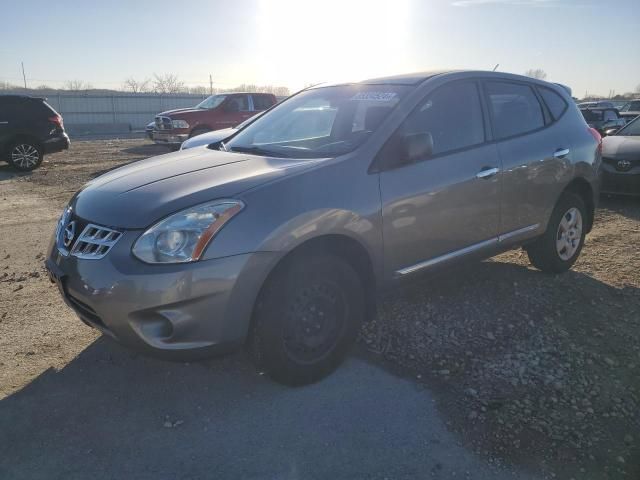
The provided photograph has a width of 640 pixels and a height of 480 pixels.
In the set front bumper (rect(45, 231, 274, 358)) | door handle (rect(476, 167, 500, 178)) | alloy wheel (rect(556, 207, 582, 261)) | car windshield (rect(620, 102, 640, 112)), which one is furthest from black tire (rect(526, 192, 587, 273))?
car windshield (rect(620, 102, 640, 112))

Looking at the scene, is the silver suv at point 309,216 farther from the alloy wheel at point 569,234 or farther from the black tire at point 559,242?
the alloy wheel at point 569,234

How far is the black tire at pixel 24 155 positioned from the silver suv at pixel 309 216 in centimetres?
1019

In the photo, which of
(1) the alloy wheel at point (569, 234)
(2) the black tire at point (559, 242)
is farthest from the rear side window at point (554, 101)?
(1) the alloy wheel at point (569, 234)

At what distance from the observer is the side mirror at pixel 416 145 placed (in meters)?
3.23

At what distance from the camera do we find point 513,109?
14.3 ft

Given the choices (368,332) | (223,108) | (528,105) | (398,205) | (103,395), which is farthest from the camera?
(223,108)

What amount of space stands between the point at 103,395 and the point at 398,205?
6.90 feet

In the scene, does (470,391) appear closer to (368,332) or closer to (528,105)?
(368,332)

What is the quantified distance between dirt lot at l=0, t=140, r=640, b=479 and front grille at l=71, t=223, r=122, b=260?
0.99 meters

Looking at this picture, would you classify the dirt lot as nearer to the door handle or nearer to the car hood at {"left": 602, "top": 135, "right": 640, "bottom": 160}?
the door handle

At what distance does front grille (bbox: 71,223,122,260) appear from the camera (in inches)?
107

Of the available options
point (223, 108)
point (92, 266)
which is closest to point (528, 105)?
point (92, 266)

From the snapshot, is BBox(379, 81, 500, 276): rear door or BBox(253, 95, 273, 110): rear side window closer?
BBox(379, 81, 500, 276): rear door

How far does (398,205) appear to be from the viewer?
10.8 feet
